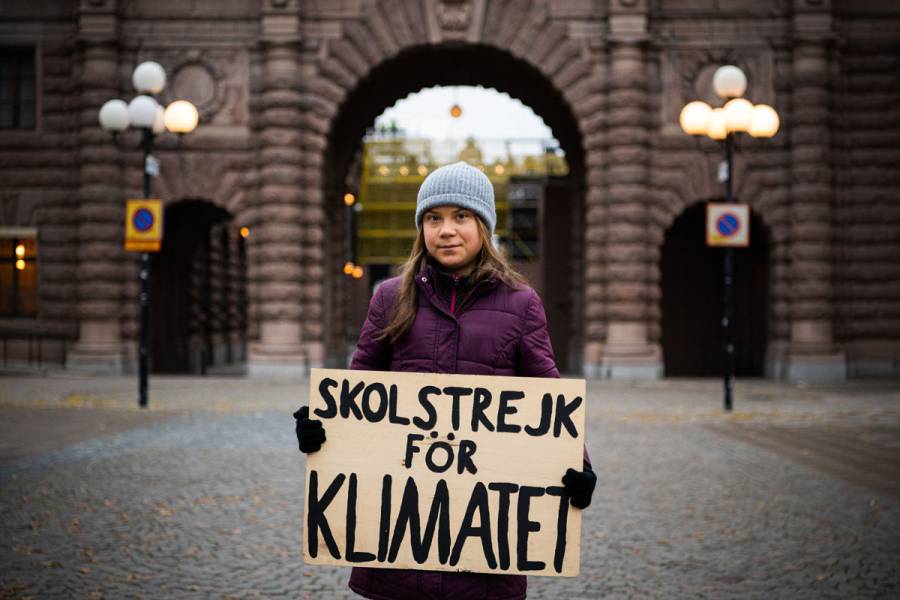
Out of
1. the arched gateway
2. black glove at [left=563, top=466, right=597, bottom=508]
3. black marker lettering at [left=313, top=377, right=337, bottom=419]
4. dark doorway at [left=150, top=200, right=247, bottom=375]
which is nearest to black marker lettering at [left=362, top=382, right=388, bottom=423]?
black marker lettering at [left=313, top=377, right=337, bottom=419]

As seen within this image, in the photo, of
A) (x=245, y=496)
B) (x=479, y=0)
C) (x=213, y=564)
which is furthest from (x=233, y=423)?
(x=479, y=0)

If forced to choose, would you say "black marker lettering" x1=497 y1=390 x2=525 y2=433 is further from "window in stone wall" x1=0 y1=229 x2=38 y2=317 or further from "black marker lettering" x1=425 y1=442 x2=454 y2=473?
"window in stone wall" x1=0 y1=229 x2=38 y2=317

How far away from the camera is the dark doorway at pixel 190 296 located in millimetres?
26109

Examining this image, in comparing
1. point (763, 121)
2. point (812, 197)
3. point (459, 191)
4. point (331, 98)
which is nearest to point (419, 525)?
point (459, 191)

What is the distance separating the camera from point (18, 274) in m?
23.3

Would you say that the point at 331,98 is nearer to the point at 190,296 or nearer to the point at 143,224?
the point at 190,296

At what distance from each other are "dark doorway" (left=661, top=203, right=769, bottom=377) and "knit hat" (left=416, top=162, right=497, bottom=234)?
83.5 ft

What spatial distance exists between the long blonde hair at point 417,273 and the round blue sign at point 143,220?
1200 centimetres

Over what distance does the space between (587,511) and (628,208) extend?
1566cm

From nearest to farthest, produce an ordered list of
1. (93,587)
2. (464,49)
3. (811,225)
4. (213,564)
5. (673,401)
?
(93,587) → (213,564) → (673,401) → (811,225) → (464,49)

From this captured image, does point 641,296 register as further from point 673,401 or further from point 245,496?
point 245,496

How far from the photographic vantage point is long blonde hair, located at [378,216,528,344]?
3.33 meters

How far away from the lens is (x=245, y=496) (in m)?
7.73

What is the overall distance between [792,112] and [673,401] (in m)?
9.73
